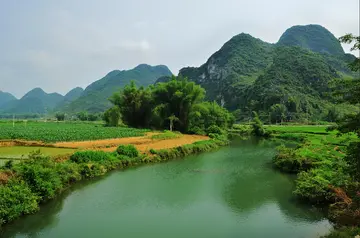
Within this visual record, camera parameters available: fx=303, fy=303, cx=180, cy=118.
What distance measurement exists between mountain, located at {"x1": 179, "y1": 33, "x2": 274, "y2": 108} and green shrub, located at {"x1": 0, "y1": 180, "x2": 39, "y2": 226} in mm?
130768

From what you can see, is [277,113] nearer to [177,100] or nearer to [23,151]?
[177,100]

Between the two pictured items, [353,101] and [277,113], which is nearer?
[353,101]

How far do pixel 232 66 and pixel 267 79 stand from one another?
161 ft

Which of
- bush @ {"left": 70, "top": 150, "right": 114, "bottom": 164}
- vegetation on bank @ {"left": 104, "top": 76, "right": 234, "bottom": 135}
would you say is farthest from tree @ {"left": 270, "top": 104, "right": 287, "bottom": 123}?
bush @ {"left": 70, "top": 150, "right": 114, "bottom": 164}

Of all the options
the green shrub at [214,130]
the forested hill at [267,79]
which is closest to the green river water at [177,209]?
Result: the green shrub at [214,130]

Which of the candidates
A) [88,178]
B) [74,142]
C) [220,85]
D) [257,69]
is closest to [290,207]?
[88,178]

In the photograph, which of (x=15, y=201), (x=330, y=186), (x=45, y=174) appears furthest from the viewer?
(x=45, y=174)

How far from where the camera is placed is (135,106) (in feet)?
181

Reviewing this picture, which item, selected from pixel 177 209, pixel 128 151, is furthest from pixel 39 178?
pixel 128 151

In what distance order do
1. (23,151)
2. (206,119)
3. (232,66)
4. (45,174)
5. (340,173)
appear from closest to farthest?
(340,173) → (45,174) → (23,151) → (206,119) → (232,66)

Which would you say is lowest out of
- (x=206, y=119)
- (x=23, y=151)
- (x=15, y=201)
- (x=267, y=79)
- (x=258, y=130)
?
(x=15, y=201)

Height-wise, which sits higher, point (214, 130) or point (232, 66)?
point (232, 66)

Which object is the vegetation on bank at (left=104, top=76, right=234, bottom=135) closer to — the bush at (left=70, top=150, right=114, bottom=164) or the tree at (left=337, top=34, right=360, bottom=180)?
the bush at (left=70, top=150, right=114, bottom=164)

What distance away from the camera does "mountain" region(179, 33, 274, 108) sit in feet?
509
